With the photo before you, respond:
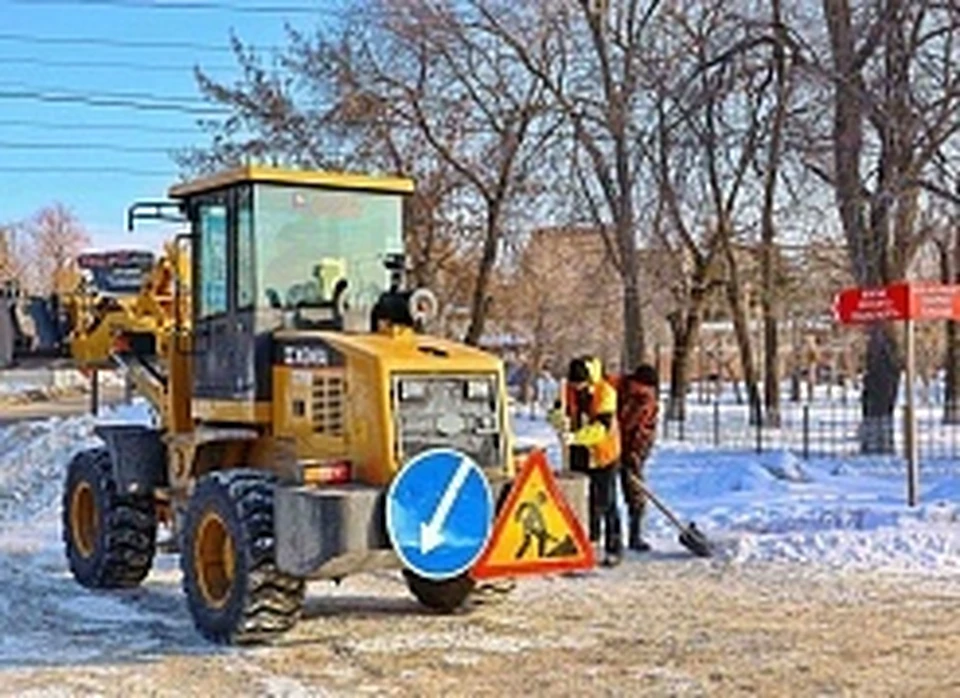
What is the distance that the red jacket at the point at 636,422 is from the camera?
553 inches

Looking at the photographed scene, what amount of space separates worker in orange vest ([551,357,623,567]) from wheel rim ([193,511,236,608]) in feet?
11.9

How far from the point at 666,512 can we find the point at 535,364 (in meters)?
38.3

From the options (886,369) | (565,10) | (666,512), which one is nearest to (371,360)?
(666,512)

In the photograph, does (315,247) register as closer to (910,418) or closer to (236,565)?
(236,565)

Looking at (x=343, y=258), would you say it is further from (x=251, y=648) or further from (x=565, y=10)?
(x=565, y=10)

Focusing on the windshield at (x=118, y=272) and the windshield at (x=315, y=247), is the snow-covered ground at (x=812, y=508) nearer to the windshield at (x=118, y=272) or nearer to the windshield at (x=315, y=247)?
the windshield at (x=315, y=247)

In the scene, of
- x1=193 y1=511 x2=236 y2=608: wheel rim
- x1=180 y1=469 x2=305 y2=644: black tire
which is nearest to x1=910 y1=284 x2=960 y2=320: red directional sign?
x1=180 y1=469 x2=305 y2=644: black tire

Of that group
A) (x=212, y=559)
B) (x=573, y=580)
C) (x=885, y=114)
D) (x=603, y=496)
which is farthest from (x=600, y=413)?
(x=885, y=114)

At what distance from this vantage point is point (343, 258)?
1088cm

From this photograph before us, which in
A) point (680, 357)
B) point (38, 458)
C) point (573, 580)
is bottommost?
point (573, 580)

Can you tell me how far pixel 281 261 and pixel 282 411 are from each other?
1.06 meters

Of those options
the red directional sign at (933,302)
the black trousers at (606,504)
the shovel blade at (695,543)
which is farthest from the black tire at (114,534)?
the red directional sign at (933,302)

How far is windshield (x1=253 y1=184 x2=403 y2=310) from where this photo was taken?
1070 cm

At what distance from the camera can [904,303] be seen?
1512 cm
